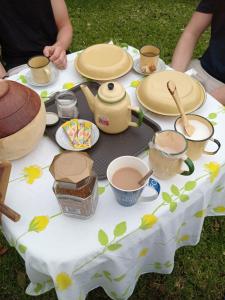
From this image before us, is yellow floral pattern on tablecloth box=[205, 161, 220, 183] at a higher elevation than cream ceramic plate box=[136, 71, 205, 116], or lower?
lower

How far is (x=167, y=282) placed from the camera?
1571 mm

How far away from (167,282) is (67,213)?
0.92 metres

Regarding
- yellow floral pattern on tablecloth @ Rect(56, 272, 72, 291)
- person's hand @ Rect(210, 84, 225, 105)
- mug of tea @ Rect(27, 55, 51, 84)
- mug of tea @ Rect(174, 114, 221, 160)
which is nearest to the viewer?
yellow floral pattern on tablecloth @ Rect(56, 272, 72, 291)

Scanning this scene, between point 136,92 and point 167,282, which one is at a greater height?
point 136,92

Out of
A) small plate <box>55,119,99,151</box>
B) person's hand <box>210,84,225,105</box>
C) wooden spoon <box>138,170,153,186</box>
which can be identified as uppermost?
wooden spoon <box>138,170,153,186</box>

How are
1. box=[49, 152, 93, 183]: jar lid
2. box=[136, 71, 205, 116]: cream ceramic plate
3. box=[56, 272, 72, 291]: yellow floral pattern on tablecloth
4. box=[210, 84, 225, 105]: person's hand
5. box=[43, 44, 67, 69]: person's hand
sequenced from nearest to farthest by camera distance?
box=[49, 152, 93, 183]: jar lid < box=[56, 272, 72, 291]: yellow floral pattern on tablecloth < box=[136, 71, 205, 116]: cream ceramic plate < box=[43, 44, 67, 69]: person's hand < box=[210, 84, 225, 105]: person's hand

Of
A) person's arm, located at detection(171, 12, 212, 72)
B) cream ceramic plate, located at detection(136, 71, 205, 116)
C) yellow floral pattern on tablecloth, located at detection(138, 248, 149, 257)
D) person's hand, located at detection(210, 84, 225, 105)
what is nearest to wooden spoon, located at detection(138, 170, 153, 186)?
yellow floral pattern on tablecloth, located at detection(138, 248, 149, 257)

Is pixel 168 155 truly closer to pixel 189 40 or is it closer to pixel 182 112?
pixel 182 112

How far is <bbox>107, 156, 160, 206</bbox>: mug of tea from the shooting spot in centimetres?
90

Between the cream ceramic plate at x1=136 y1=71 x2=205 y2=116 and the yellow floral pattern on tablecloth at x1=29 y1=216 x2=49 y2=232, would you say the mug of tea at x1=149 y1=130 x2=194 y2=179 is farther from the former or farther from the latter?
the yellow floral pattern on tablecloth at x1=29 y1=216 x2=49 y2=232

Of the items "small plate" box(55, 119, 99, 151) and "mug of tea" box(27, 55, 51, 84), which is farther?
"mug of tea" box(27, 55, 51, 84)

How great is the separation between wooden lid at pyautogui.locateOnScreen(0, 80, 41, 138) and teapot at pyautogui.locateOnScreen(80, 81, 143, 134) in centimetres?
21

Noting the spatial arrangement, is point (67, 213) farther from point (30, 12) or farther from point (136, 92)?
point (30, 12)

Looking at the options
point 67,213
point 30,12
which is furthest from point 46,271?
point 30,12
